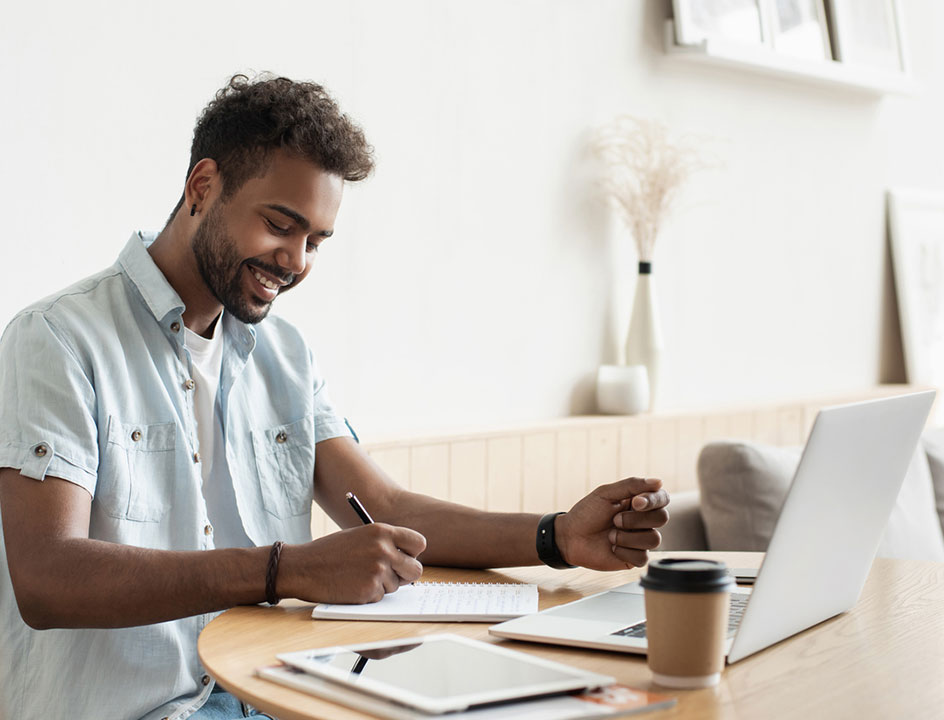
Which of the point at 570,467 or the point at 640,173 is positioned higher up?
the point at 640,173

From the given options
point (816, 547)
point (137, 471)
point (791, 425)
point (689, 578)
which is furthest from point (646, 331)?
point (689, 578)

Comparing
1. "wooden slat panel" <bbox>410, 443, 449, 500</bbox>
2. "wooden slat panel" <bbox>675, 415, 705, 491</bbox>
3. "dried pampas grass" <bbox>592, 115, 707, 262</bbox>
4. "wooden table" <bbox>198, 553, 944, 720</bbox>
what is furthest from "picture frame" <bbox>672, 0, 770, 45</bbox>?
"wooden table" <bbox>198, 553, 944, 720</bbox>

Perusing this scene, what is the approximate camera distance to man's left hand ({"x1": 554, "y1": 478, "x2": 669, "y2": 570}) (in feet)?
4.71

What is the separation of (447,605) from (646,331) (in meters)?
1.85

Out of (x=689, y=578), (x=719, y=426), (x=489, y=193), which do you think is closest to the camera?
(x=689, y=578)

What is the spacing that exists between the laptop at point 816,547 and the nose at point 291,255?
651 millimetres

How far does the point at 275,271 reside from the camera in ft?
5.33

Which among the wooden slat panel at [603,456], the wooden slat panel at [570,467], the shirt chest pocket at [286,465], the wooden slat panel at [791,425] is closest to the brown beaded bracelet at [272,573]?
the shirt chest pocket at [286,465]

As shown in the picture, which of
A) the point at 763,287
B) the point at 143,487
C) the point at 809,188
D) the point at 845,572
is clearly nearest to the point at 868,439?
the point at 845,572

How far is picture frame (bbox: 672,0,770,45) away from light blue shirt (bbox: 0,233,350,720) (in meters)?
2.01

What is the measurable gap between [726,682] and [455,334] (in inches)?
68.6

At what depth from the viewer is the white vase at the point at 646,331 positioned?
303cm

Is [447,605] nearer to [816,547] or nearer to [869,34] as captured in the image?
[816,547]

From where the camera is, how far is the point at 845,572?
124cm
